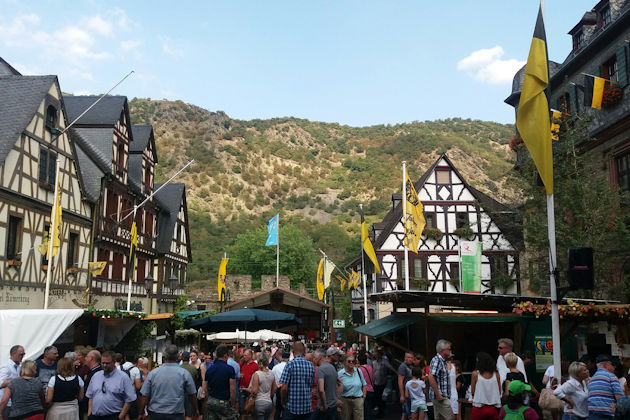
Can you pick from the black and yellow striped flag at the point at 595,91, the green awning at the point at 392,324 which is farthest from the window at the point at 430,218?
the green awning at the point at 392,324

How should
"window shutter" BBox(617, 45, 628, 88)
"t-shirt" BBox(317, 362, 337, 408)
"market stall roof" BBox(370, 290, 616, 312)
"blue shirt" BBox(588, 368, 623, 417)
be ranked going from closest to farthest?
"blue shirt" BBox(588, 368, 623, 417) → "t-shirt" BBox(317, 362, 337, 408) → "market stall roof" BBox(370, 290, 616, 312) → "window shutter" BBox(617, 45, 628, 88)

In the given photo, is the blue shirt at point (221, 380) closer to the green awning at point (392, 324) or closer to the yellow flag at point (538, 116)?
the yellow flag at point (538, 116)

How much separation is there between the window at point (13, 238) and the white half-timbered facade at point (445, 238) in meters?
21.2

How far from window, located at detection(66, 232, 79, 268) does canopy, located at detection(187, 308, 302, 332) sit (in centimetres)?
702

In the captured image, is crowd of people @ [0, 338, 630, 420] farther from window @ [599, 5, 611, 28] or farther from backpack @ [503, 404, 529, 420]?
window @ [599, 5, 611, 28]

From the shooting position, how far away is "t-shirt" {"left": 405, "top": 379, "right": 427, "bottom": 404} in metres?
10.3

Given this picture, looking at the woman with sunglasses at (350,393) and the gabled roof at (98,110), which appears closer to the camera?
the woman with sunglasses at (350,393)

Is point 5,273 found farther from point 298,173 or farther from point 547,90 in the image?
point 298,173

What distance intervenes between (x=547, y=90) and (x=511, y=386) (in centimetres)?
492

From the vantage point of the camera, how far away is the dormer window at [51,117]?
21.8m

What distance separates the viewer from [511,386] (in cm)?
729

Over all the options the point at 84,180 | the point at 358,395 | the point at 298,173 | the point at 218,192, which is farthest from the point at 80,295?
the point at 298,173

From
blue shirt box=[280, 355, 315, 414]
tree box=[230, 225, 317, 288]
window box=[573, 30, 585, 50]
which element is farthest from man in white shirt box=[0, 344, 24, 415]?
tree box=[230, 225, 317, 288]

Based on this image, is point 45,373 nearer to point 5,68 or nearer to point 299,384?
point 299,384
